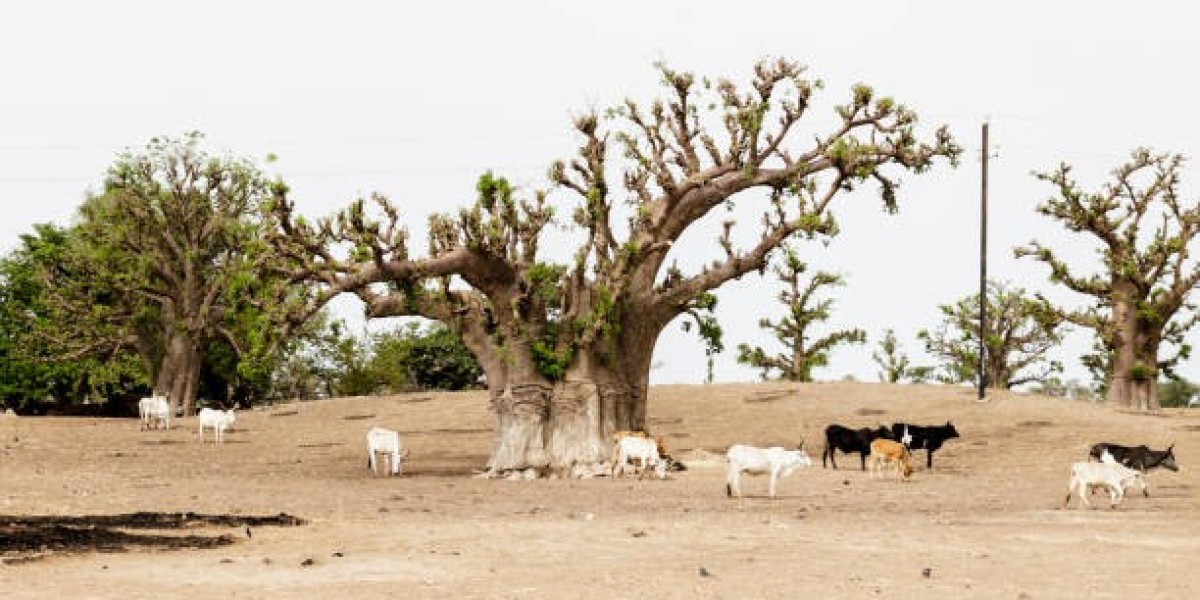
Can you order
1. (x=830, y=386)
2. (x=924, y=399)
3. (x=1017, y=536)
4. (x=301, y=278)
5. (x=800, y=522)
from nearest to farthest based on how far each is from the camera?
1. (x=1017, y=536)
2. (x=800, y=522)
3. (x=301, y=278)
4. (x=924, y=399)
5. (x=830, y=386)

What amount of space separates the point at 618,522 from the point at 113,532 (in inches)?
290

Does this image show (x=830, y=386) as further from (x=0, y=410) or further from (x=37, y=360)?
(x=0, y=410)

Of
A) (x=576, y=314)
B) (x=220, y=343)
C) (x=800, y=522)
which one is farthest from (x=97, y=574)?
(x=220, y=343)

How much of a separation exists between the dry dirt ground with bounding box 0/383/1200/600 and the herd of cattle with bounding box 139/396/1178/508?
57 cm

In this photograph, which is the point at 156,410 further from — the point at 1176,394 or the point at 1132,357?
the point at 1176,394

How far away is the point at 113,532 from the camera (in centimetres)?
2089

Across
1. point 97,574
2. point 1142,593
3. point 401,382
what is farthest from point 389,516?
point 401,382

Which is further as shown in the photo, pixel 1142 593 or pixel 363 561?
pixel 363 561

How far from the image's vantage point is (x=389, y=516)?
24.6m

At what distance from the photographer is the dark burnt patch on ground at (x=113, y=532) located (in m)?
18.9

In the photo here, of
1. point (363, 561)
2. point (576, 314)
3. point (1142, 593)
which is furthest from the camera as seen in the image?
point (576, 314)

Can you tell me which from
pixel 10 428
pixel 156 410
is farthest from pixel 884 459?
pixel 10 428

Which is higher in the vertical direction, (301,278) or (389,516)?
(301,278)

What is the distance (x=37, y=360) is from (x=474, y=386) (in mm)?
29543
